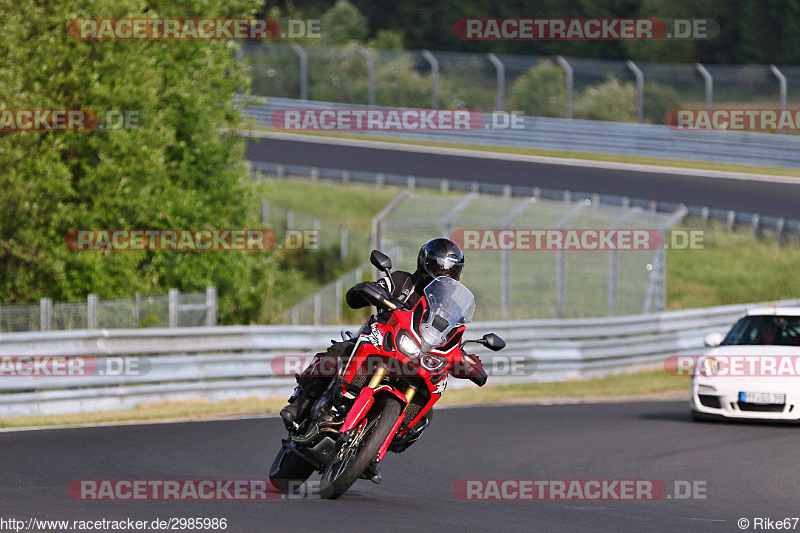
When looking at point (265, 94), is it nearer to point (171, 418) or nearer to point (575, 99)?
point (575, 99)

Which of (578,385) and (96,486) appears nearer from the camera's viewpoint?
(96,486)

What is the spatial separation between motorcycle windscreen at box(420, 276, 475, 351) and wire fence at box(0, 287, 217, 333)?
815 cm

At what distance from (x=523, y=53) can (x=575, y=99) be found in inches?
864

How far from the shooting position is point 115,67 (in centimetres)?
2120

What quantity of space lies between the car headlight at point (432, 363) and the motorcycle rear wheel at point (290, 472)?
1.16 meters

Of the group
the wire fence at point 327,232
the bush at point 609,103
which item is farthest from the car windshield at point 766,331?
the bush at point 609,103

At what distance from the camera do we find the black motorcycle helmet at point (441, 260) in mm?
8000

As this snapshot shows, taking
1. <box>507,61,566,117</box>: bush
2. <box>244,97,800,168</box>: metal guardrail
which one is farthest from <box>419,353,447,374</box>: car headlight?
<box>507,61,566,117</box>: bush

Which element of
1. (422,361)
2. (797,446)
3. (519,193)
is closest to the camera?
(422,361)

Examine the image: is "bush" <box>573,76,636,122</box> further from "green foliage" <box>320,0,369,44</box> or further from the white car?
the white car

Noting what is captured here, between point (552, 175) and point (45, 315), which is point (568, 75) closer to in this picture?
point (552, 175)

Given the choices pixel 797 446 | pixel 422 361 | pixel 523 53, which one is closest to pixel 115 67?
pixel 797 446

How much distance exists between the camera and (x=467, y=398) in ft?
60.5

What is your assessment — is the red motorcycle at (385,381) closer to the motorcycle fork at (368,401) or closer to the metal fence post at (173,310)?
the motorcycle fork at (368,401)
